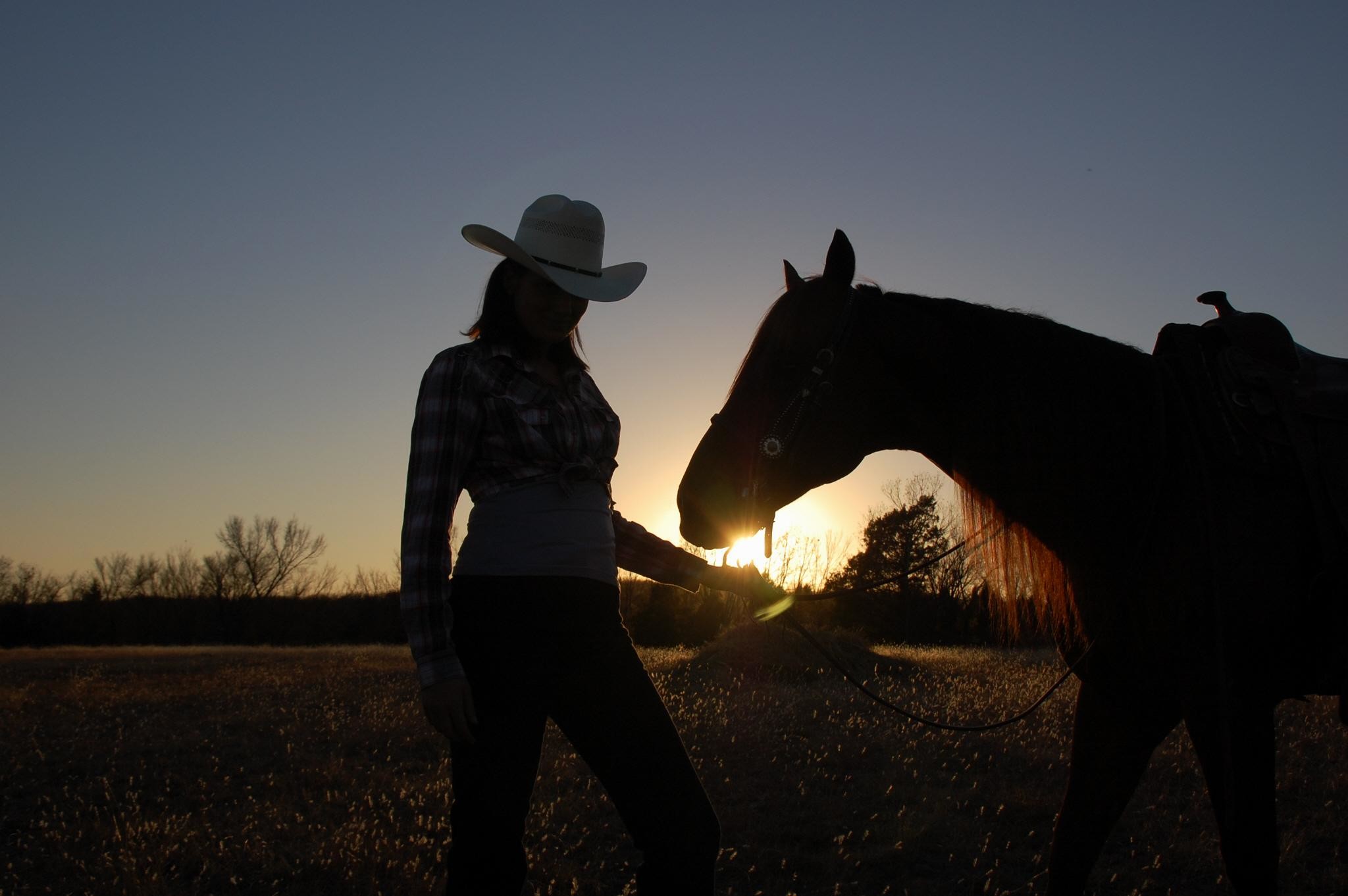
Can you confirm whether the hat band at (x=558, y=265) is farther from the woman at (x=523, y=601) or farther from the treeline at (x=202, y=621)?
the treeline at (x=202, y=621)

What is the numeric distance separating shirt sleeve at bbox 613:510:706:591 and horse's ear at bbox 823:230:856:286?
0.92 meters

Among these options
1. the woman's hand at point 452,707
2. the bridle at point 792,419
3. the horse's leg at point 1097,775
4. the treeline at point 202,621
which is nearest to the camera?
the woman's hand at point 452,707

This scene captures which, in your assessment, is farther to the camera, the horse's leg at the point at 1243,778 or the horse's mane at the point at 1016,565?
the horse's mane at the point at 1016,565

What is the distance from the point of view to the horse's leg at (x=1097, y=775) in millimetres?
2570

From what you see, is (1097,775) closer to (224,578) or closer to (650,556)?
(650,556)

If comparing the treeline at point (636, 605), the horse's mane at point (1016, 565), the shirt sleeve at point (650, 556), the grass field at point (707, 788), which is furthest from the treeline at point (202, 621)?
the horse's mane at point (1016, 565)

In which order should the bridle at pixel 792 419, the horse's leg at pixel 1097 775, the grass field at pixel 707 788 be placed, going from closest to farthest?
1. the bridle at pixel 792 419
2. the horse's leg at pixel 1097 775
3. the grass field at pixel 707 788

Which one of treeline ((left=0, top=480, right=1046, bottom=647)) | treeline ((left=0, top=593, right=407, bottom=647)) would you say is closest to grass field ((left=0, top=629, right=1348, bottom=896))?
treeline ((left=0, top=480, right=1046, bottom=647))

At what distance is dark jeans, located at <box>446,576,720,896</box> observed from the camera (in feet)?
6.37

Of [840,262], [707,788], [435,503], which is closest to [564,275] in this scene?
[435,503]

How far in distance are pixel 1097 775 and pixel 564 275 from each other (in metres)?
2.13

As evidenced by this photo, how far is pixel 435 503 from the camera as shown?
6.56 ft

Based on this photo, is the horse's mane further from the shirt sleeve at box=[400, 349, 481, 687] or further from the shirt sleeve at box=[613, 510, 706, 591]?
the shirt sleeve at box=[400, 349, 481, 687]

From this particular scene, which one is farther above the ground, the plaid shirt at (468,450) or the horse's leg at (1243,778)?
the plaid shirt at (468,450)
